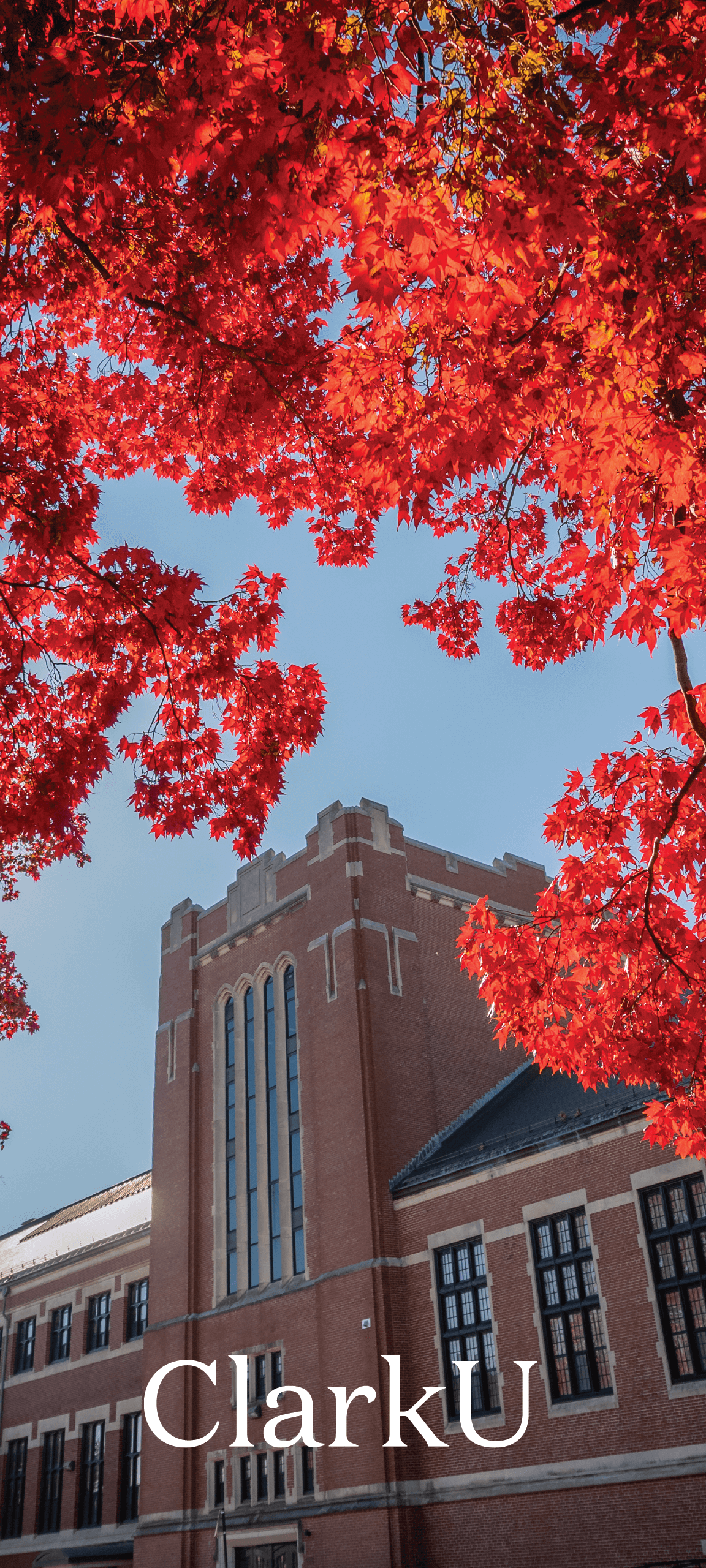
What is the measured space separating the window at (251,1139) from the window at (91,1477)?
31.5 ft

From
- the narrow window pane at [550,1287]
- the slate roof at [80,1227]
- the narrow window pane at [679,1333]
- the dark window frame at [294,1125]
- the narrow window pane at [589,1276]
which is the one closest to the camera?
the narrow window pane at [679,1333]

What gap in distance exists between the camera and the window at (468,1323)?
68.9ft

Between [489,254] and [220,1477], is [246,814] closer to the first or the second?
[489,254]

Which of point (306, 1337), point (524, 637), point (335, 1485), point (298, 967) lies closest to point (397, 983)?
point (298, 967)

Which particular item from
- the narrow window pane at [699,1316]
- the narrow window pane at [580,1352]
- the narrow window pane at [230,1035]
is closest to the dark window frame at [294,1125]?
the narrow window pane at [230,1035]

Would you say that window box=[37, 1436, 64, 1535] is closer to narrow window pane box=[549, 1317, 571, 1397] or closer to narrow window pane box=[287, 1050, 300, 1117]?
narrow window pane box=[287, 1050, 300, 1117]

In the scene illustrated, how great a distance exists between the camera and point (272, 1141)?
2739 cm

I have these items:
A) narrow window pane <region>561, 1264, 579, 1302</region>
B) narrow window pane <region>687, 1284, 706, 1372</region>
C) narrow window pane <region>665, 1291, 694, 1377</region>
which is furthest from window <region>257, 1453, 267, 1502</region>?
narrow window pane <region>687, 1284, 706, 1372</region>

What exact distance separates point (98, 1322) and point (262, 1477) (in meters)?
11.3

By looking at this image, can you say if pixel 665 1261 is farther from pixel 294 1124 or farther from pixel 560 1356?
pixel 294 1124

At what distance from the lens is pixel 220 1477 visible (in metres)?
25.4

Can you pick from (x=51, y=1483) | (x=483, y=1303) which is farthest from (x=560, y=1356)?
(x=51, y=1483)

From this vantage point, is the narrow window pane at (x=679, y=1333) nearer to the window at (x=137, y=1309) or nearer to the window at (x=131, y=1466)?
the window at (x=131, y=1466)

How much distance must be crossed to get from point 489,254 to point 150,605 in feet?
12.6
